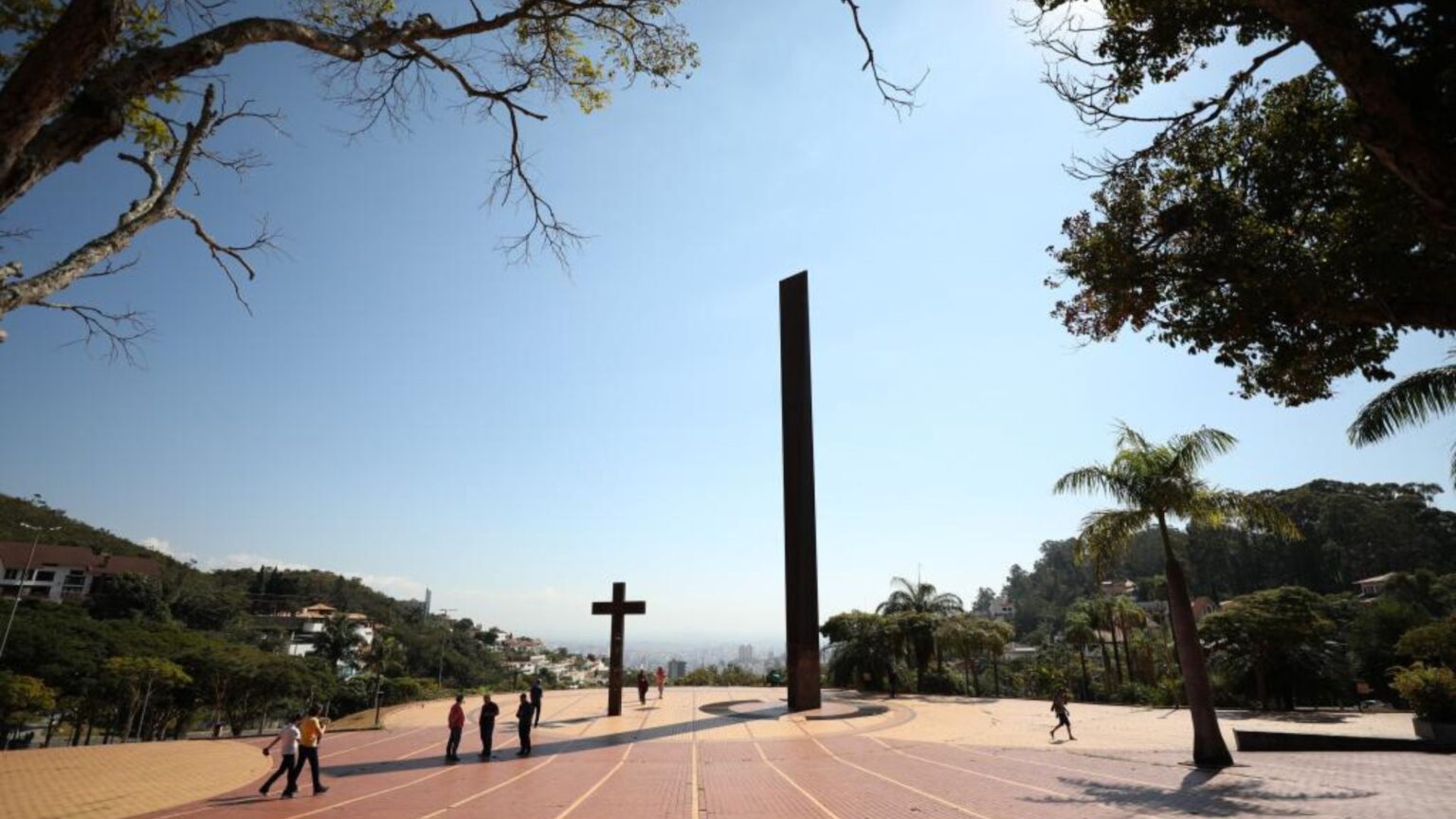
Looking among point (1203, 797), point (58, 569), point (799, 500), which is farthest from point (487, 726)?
point (58, 569)

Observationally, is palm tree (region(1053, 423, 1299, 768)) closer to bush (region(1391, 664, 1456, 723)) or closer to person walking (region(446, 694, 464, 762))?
bush (region(1391, 664, 1456, 723))

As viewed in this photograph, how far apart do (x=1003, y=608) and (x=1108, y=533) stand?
535 ft

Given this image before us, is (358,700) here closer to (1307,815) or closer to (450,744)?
(450,744)

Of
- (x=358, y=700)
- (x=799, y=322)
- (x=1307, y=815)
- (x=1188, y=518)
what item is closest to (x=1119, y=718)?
(x=1188, y=518)

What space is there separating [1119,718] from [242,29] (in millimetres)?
28029

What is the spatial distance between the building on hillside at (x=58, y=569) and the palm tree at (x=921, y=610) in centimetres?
8893

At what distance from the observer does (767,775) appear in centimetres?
1323

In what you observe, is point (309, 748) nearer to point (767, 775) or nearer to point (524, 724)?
point (524, 724)

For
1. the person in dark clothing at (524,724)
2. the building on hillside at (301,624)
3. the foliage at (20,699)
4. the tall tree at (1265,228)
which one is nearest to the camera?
the tall tree at (1265,228)

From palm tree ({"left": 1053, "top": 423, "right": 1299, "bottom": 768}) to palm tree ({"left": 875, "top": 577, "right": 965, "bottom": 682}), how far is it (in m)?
16.0

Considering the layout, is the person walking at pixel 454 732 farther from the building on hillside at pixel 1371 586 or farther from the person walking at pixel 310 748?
the building on hillside at pixel 1371 586

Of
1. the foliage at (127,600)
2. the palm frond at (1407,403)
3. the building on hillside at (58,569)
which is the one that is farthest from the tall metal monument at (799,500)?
the building on hillside at (58,569)

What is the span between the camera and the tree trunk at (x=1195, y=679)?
13.4m

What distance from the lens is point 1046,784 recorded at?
→ 467 inches
